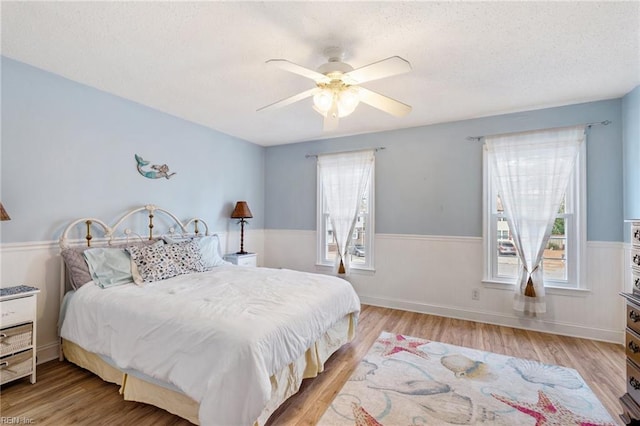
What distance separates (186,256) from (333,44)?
246cm

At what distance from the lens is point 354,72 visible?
1967mm

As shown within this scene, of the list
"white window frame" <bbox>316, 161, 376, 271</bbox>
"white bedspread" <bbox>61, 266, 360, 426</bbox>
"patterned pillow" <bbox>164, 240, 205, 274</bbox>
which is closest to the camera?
"white bedspread" <bbox>61, 266, 360, 426</bbox>

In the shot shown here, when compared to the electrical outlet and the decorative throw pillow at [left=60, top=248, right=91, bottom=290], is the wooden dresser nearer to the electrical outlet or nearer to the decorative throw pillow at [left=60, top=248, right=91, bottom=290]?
the electrical outlet

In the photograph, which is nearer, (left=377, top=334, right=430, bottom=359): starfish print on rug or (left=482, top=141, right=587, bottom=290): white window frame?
(left=377, top=334, right=430, bottom=359): starfish print on rug

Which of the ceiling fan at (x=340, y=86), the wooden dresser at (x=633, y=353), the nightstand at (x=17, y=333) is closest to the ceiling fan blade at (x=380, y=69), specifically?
the ceiling fan at (x=340, y=86)

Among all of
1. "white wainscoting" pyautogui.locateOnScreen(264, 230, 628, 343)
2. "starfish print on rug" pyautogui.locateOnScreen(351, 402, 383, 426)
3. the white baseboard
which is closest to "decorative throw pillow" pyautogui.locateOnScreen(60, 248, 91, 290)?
"starfish print on rug" pyautogui.locateOnScreen(351, 402, 383, 426)

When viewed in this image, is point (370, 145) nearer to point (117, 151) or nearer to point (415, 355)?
point (415, 355)

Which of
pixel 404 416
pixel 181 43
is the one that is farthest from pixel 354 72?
pixel 404 416

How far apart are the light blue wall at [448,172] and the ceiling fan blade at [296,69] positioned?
2281 millimetres

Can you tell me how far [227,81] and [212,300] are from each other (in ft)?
6.45

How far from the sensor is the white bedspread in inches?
61.2

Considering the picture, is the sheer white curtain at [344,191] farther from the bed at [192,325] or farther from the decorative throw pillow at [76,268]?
the decorative throw pillow at [76,268]

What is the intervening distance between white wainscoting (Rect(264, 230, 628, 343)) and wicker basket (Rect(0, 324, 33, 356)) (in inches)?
128

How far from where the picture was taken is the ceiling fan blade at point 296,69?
1849mm
